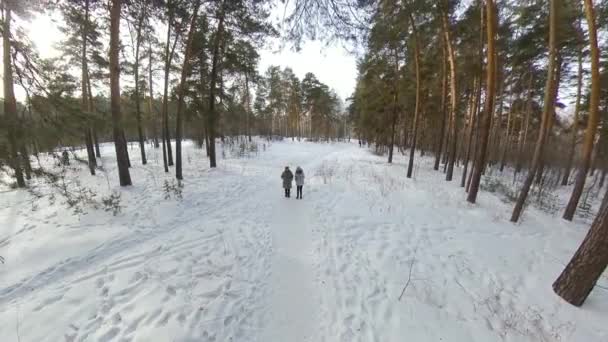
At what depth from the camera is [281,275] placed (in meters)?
4.02

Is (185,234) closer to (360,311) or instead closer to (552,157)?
(360,311)

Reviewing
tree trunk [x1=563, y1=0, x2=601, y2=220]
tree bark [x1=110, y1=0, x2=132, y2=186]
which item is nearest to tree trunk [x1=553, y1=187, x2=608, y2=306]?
tree trunk [x1=563, y1=0, x2=601, y2=220]

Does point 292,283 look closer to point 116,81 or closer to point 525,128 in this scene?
point 116,81

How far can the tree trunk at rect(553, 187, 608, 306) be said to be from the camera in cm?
325

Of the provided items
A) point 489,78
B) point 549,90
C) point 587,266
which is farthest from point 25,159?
point 549,90

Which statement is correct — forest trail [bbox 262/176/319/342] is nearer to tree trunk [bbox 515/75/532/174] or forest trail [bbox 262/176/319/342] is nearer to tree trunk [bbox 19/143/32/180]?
tree trunk [bbox 19/143/32/180]

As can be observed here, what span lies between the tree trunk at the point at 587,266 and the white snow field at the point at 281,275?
21 centimetres

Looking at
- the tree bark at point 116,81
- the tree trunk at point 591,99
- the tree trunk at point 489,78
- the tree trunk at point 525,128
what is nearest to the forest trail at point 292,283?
the tree bark at point 116,81

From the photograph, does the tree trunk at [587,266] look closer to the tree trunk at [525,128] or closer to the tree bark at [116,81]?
the tree bark at [116,81]

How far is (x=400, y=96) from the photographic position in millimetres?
16375

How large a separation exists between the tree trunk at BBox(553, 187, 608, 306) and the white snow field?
0.21 metres

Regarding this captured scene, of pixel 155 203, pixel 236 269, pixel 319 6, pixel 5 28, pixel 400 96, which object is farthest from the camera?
pixel 400 96

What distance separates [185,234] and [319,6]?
568cm

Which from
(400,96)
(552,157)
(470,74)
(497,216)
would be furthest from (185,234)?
(552,157)
